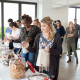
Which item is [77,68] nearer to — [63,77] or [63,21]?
[63,77]

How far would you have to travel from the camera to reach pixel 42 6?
20.8ft

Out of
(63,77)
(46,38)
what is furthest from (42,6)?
(46,38)

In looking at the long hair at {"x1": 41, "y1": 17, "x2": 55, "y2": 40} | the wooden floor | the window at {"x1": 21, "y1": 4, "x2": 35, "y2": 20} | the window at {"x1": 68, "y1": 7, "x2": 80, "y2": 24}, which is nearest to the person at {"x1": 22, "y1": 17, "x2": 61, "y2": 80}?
the long hair at {"x1": 41, "y1": 17, "x2": 55, "y2": 40}

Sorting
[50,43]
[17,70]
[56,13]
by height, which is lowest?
[17,70]

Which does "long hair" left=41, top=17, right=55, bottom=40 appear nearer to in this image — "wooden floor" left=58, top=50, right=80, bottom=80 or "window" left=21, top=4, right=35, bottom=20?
"wooden floor" left=58, top=50, right=80, bottom=80

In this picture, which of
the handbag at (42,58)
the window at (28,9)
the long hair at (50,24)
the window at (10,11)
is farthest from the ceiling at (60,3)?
the handbag at (42,58)

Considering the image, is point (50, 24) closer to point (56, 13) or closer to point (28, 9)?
point (56, 13)

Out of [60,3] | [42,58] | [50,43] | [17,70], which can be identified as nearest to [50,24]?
[50,43]

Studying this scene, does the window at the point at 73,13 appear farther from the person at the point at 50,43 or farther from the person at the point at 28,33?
the person at the point at 50,43

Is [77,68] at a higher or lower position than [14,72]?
lower

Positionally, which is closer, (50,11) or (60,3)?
(60,3)

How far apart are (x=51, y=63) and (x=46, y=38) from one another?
14.6 inches

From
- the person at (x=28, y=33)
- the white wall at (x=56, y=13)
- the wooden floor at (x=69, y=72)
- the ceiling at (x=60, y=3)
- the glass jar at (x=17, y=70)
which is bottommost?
the wooden floor at (x=69, y=72)

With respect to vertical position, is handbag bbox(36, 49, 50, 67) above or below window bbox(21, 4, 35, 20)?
below
